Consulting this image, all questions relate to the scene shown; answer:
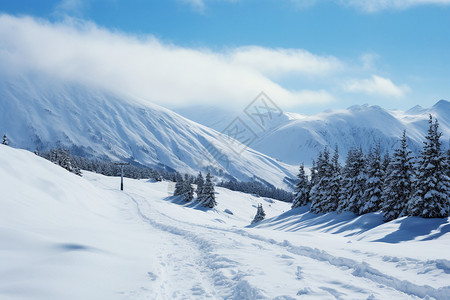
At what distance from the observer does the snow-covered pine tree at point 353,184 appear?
125 feet

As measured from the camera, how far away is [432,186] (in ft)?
86.5

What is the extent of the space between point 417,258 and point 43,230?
13.3 m

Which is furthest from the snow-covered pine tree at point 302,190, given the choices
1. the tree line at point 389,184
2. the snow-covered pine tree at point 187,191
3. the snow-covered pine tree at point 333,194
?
the snow-covered pine tree at point 187,191

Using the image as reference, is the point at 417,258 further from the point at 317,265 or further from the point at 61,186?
the point at 61,186

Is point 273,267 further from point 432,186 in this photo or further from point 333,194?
point 333,194

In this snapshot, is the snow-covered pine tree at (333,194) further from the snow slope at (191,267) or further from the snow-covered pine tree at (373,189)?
the snow slope at (191,267)

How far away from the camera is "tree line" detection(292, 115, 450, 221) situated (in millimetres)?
26516

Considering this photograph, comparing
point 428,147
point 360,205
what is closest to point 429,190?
point 428,147

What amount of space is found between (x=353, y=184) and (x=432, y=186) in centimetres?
1266

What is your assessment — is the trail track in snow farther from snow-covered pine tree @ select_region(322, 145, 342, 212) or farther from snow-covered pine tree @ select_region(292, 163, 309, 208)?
snow-covered pine tree @ select_region(292, 163, 309, 208)

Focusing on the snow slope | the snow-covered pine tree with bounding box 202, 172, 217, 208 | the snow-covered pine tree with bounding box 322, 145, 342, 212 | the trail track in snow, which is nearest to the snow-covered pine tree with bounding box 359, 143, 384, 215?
the snow-covered pine tree with bounding box 322, 145, 342, 212

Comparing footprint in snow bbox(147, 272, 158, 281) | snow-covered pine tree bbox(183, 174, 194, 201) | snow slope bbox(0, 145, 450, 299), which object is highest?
snow-covered pine tree bbox(183, 174, 194, 201)

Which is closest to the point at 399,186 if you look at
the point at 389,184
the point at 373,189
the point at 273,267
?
the point at 389,184

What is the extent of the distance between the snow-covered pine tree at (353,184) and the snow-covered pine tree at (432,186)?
10154 mm
